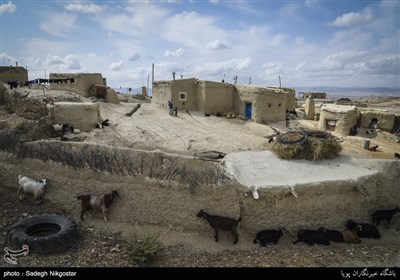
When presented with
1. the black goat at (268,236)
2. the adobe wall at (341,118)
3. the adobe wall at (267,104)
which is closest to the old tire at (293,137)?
the black goat at (268,236)

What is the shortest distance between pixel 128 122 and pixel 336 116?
55.7 feet

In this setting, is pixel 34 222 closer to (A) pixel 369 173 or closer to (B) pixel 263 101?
(A) pixel 369 173

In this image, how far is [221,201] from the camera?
10.8 meters

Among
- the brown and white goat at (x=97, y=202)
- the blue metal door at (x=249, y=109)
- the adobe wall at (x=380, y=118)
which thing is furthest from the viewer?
the blue metal door at (x=249, y=109)

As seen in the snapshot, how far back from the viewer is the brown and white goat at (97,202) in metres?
10.7

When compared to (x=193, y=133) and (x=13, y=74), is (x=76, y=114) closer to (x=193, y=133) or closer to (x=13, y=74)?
(x=193, y=133)

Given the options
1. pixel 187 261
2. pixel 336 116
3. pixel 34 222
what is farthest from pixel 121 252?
pixel 336 116

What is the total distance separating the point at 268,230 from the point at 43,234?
287 inches

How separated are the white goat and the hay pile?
9.37 m

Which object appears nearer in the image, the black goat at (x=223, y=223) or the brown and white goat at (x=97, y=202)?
the black goat at (x=223, y=223)

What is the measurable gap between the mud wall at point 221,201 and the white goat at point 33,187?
0.96ft

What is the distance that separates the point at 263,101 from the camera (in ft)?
88.6

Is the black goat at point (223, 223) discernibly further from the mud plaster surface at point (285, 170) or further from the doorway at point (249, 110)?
the doorway at point (249, 110)

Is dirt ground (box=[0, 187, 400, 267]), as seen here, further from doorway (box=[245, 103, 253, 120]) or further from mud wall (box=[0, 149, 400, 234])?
doorway (box=[245, 103, 253, 120])
